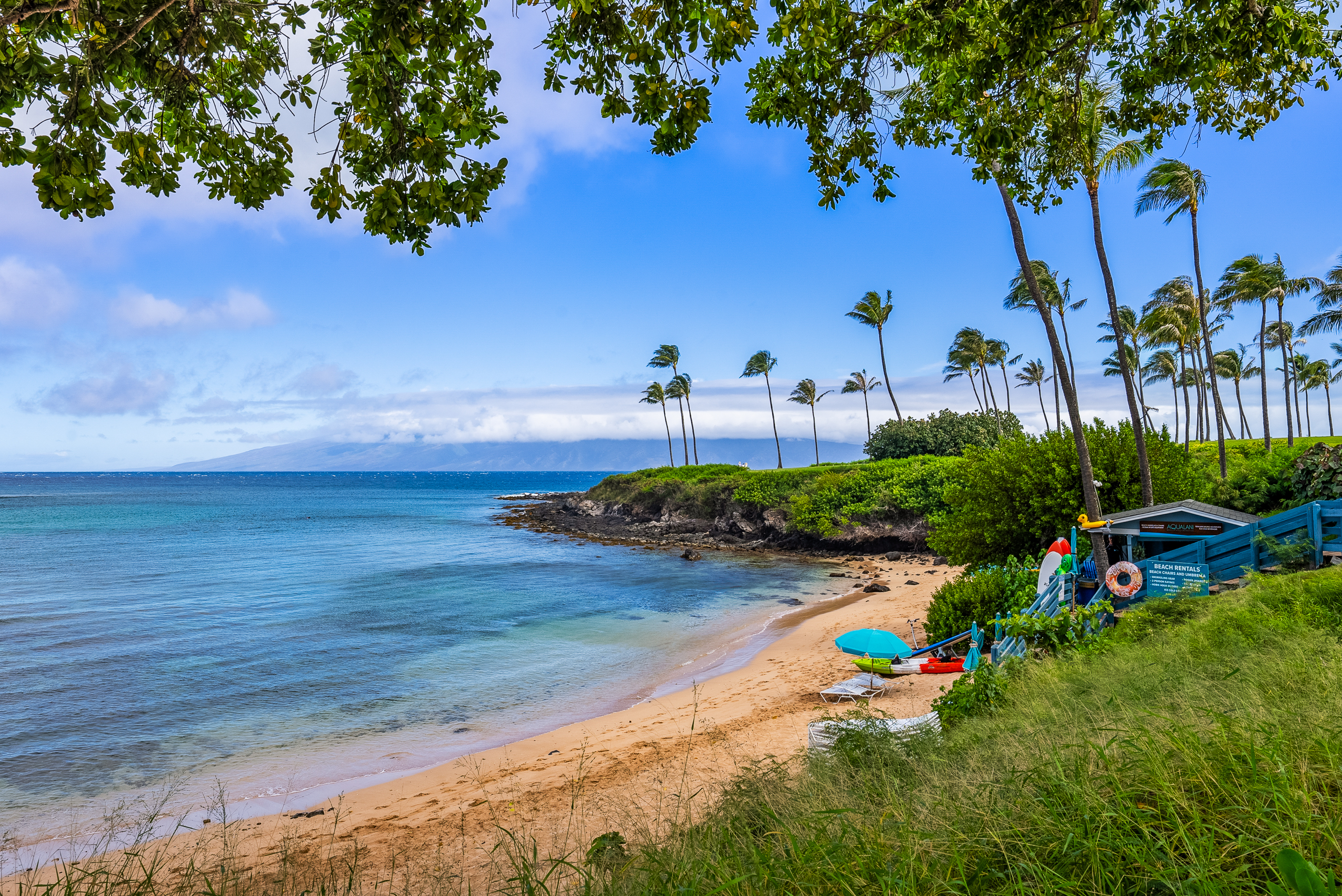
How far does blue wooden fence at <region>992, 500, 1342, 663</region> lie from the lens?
1256cm

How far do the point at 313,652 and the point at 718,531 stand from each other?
34.9 m

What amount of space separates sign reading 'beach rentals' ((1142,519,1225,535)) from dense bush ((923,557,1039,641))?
2.41m

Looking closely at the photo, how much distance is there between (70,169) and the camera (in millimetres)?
4180

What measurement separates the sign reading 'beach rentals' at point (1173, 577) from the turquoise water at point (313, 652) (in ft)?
32.5

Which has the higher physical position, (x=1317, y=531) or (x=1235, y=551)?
(x=1317, y=531)

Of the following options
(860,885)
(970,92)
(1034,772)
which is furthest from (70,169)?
(1034,772)

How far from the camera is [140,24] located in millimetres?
4383

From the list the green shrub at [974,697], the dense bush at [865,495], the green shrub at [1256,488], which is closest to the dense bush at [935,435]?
the dense bush at [865,495]

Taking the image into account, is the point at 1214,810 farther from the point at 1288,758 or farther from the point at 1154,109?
the point at 1154,109

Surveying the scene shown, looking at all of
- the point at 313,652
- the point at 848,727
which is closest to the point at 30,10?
the point at 848,727

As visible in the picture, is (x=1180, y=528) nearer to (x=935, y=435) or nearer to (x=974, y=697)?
(x=974, y=697)

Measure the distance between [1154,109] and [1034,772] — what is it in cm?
632

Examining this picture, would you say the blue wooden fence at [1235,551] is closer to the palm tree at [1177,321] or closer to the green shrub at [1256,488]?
the green shrub at [1256,488]

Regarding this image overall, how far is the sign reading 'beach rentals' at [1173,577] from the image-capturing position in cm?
1224
